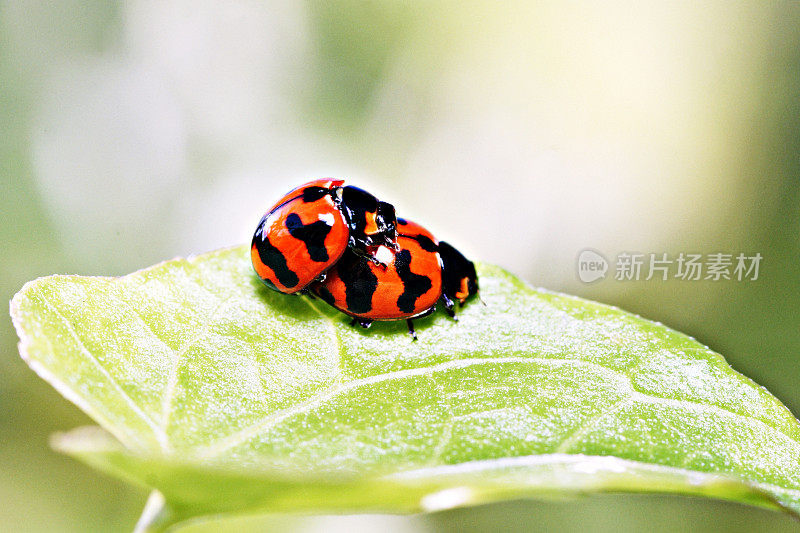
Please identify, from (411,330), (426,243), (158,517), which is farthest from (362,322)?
(158,517)

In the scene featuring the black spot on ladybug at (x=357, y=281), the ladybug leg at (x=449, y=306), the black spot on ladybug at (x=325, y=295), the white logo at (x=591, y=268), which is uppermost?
the ladybug leg at (x=449, y=306)

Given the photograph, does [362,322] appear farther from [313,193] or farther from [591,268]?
[591,268]

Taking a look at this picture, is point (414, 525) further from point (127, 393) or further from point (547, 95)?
point (547, 95)

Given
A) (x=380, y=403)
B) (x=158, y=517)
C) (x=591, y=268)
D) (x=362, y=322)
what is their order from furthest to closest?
(x=591, y=268), (x=362, y=322), (x=380, y=403), (x=158, y=517)

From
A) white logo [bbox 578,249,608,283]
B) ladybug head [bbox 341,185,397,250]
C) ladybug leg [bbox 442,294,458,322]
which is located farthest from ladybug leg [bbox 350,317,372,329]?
white logo [bbox 578,249,608,283]

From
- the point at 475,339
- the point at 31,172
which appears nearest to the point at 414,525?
the point at 475,339

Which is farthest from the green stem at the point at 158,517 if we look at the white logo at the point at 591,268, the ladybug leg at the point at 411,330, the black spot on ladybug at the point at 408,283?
the white logo at the point at 591,268

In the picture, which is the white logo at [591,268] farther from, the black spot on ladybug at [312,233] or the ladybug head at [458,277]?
the black spot on ladybug at [312,233]

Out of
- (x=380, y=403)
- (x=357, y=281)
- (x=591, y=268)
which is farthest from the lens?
(x=591, y=268)
